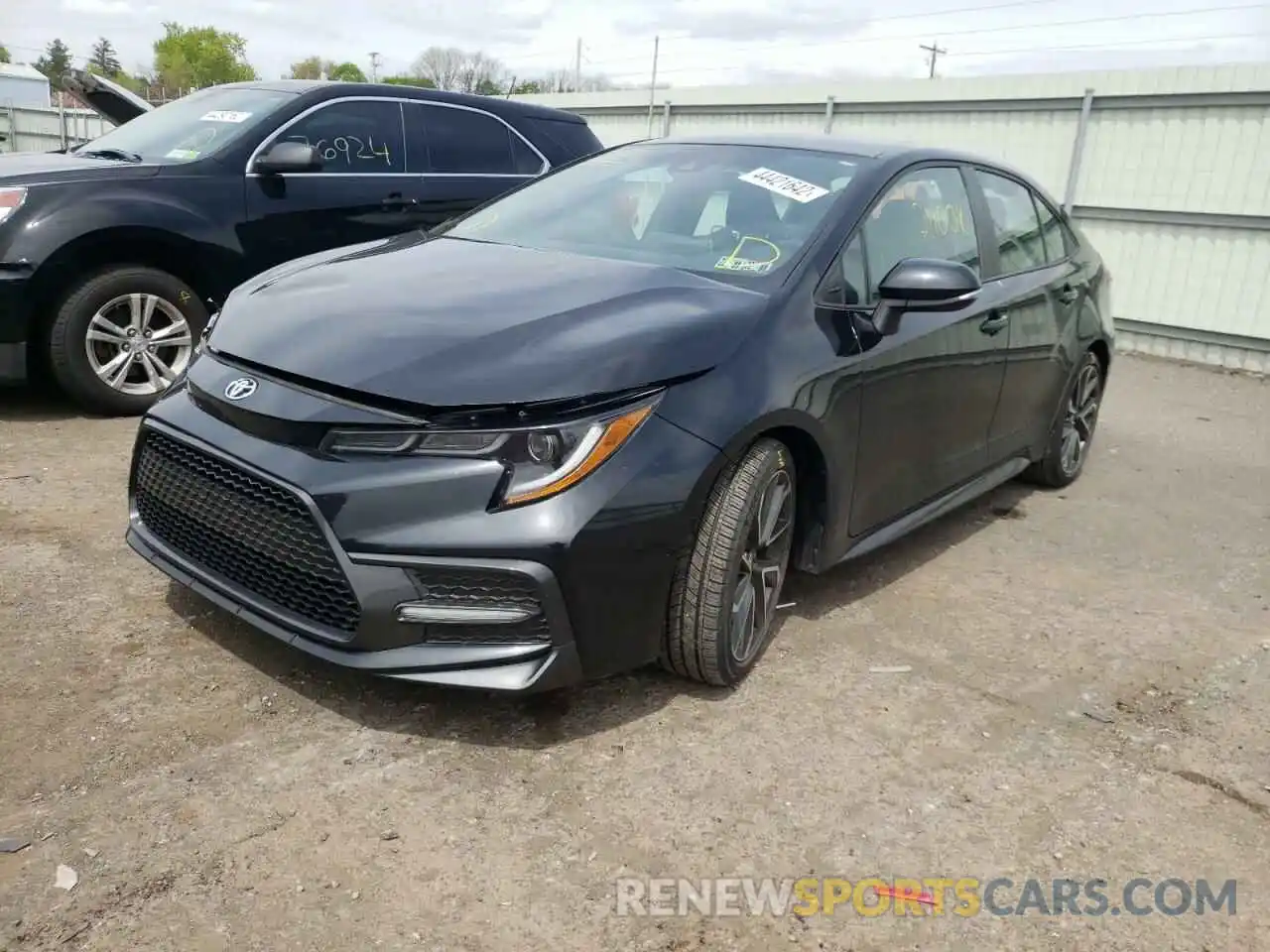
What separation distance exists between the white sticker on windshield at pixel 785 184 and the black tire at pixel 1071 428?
82.0 inches

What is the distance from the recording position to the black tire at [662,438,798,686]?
2.71m

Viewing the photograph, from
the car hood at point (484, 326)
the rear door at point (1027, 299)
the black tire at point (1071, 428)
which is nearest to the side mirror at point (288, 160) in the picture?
the car hood at point (484, 326)

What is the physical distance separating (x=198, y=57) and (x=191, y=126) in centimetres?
9758

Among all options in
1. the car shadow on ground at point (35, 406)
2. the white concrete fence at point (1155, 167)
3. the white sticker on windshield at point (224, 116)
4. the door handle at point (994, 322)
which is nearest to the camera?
the door handle at point (994, 322)

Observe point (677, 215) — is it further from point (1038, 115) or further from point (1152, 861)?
point (1038, 115)

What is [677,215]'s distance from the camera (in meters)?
3.52

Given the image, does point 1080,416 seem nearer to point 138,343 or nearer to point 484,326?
point 484,326

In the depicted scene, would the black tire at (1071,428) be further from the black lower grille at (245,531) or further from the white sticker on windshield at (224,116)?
the white sticker on windshield at (224,116)

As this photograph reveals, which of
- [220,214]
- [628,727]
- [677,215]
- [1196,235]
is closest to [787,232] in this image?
[677,215]

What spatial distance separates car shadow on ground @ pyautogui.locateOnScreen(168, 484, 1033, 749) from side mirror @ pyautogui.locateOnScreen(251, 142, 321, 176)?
2814 millimetres

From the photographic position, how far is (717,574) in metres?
2.71

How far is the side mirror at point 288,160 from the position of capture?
17.4ft

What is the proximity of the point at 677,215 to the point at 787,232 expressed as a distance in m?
0.43

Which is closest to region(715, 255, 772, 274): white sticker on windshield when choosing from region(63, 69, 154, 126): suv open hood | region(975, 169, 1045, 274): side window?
region(975, 169, 1045, 274): side window
